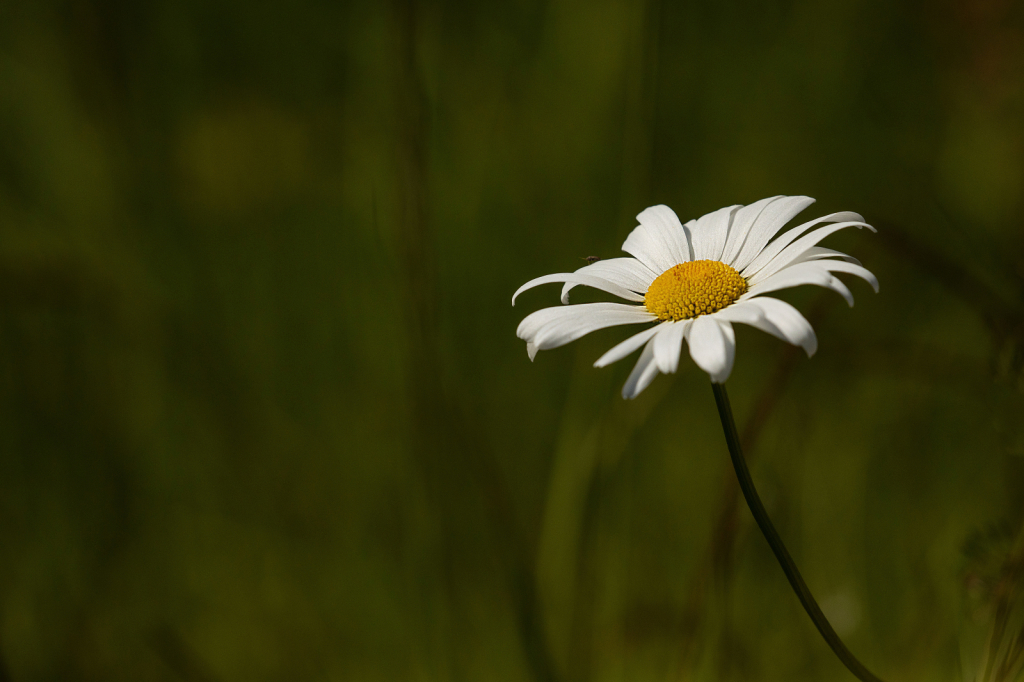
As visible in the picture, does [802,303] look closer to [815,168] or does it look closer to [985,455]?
[815,168]

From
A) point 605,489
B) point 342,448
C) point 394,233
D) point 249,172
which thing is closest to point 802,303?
point 605,489

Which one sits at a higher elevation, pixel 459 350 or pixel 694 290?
pixel 694 290

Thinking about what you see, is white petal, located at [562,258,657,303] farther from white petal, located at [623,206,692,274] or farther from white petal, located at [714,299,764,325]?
white petal, located at [714,299,764,325]

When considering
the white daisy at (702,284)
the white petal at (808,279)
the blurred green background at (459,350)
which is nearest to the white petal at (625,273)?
the white daisy at (702,284)

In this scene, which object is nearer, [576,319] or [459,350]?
[576,319]

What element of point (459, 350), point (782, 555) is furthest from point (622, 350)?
point (459, 350)

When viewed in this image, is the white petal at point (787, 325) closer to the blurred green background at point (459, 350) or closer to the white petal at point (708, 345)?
the white petal at point (708, 345)

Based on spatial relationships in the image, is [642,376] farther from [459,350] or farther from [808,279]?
[459,350]
